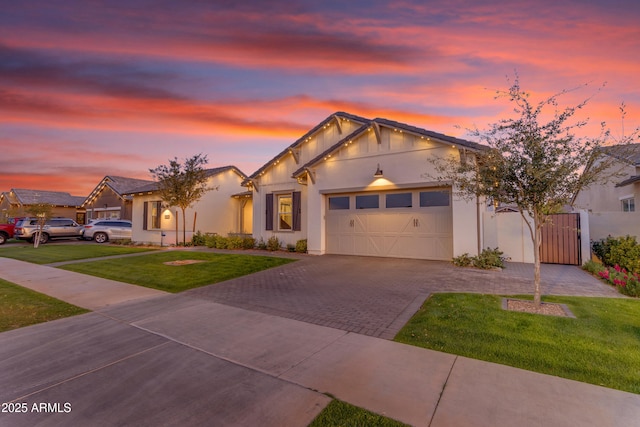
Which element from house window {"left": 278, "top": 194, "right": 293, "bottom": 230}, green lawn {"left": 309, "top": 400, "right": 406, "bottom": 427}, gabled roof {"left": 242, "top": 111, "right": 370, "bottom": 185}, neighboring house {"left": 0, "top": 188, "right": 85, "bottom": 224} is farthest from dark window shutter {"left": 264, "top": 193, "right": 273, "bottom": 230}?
neighboring house {"left": 0, "top": 188, "right": 85, "bottom": 224}

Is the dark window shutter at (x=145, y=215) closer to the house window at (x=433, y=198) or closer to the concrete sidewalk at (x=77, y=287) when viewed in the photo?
the concrete sidewalk at (x=77, y=287)

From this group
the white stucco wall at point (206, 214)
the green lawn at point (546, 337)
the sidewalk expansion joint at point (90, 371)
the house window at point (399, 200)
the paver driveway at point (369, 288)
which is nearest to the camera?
the sidewalk expansion joint at point (90, 371)

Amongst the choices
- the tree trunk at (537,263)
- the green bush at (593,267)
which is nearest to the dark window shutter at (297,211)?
the tree trunk at (537,263)

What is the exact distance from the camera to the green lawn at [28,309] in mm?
5086

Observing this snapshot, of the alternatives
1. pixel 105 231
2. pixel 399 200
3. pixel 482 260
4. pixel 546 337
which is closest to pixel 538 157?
pixel 546 337

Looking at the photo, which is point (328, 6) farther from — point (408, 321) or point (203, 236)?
point (203, 236)

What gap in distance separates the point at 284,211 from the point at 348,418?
13.4 m

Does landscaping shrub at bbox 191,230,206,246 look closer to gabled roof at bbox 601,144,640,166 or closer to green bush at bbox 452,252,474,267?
green bush at bbox 452,252,474,267

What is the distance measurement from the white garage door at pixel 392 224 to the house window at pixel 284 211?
2697 mm

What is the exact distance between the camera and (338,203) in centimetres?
1334

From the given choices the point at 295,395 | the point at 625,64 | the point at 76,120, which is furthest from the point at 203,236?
the point at 625,64

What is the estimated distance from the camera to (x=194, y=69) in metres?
11.5

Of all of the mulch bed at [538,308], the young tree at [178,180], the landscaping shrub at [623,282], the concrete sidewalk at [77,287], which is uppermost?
the young tree at [178,180]

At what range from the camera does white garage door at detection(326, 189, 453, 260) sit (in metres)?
11.0
